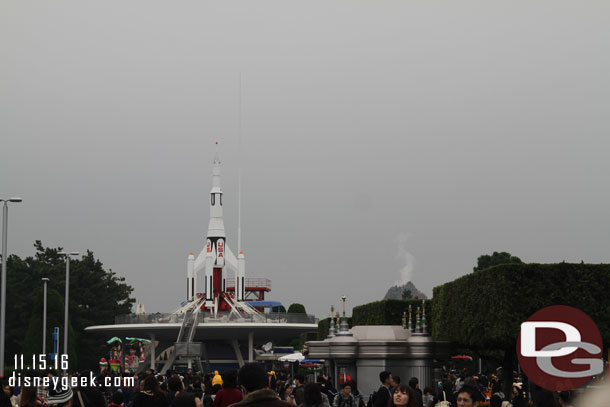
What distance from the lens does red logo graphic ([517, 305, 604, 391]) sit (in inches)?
866

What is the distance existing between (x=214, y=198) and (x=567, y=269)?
2746 inches

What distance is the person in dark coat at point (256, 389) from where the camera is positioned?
7.20 metres

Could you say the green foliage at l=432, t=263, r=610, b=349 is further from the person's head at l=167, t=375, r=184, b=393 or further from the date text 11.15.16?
the person's head at l=167, t=375, r=184, b=393

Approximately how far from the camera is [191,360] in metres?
78.6

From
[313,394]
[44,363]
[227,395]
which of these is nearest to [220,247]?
[44,363]

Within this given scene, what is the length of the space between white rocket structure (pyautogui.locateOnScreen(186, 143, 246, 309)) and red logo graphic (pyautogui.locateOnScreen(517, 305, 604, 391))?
6627cm

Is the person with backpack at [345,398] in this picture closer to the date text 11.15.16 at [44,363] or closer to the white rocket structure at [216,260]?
the date text 11.15.16 at [44,363]

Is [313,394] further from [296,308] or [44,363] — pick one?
[296,308]

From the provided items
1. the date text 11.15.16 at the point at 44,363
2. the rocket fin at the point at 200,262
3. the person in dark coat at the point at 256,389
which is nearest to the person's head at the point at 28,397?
the person in dark coat at the point at 256,389

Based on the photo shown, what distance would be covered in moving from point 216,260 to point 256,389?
89.5m

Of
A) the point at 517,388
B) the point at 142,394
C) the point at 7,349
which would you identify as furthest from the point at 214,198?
the point at 142,394

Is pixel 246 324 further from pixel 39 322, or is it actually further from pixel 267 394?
pixel 267 394

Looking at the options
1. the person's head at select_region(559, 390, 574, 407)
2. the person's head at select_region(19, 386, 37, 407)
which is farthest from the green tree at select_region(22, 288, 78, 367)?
the person's head at select_region(559, 390, 574, 407)

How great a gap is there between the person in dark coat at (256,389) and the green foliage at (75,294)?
82642 millimetres
